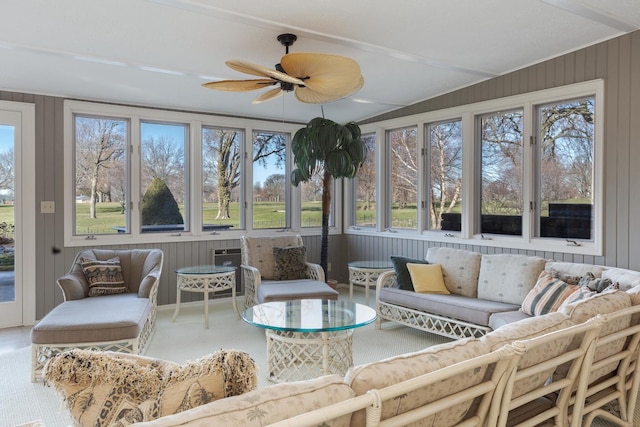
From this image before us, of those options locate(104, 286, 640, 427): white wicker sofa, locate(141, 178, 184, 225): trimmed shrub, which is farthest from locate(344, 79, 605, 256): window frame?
locate(141, 178, 184, 225): trimmed shrub

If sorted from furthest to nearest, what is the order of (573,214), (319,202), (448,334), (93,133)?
(319,202)
(93,133)
(573,214)
(448,334)

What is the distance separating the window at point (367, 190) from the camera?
6297 millimetres

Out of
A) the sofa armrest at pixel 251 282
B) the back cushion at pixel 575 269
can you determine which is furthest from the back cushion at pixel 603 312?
the sofa armrest at pixel 251 282

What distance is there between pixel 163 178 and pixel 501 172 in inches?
155

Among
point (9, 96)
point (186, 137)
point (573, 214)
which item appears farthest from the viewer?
point (186, 137)

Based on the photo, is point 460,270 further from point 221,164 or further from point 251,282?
point 221,164

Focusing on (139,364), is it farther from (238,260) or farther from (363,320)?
(238,260)

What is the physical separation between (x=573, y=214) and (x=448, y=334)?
5.53 ft

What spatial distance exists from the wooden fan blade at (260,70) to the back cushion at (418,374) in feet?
6.88

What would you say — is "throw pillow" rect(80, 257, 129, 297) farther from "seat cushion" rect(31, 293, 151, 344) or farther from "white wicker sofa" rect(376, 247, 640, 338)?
"white wicker sofa" rect(376, 247, 640, 338)

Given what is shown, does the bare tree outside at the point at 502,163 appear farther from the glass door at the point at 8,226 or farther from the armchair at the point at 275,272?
the glass door at the point at 8,226

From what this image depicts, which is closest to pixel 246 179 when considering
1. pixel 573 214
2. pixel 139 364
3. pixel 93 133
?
pixel 93 133

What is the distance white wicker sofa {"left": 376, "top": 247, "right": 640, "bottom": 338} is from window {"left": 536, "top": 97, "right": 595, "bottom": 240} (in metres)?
0.65

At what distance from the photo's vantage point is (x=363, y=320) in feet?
10.1
